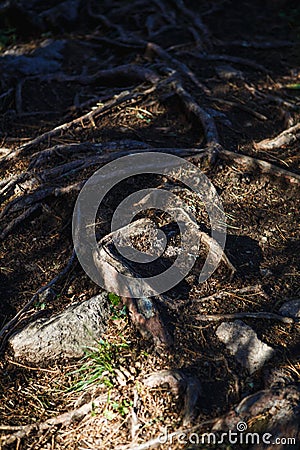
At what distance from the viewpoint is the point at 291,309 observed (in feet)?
11.9

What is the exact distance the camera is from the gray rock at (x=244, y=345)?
10.9 ft

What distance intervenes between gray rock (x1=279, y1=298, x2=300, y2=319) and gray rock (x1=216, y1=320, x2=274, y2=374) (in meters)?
0.31

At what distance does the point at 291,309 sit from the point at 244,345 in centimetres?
48

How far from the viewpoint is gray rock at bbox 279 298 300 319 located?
3.60 meters

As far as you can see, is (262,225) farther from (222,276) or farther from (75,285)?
(75,285)

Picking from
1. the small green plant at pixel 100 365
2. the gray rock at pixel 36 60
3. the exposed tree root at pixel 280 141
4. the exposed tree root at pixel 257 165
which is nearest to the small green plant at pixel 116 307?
the small green plant at pixel 100 365

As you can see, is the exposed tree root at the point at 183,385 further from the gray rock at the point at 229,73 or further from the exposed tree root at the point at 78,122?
the gray rock at the point at 229,73

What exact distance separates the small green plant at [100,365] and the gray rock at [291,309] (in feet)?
3.58

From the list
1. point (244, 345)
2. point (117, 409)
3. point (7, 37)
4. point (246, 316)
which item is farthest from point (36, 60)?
point (117, 409)

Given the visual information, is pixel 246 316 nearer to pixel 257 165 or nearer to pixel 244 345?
pixel 244 345

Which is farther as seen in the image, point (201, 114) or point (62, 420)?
point (201, 114)

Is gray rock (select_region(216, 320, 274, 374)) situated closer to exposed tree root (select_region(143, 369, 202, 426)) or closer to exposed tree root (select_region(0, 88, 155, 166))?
exposed tree root (select_region(143, 369, 202, 426))

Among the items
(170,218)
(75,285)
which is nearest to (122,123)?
(170,218)

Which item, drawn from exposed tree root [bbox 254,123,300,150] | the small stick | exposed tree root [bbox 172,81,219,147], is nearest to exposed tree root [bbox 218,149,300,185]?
exposed tree root [bbox 172,81,219,147]
